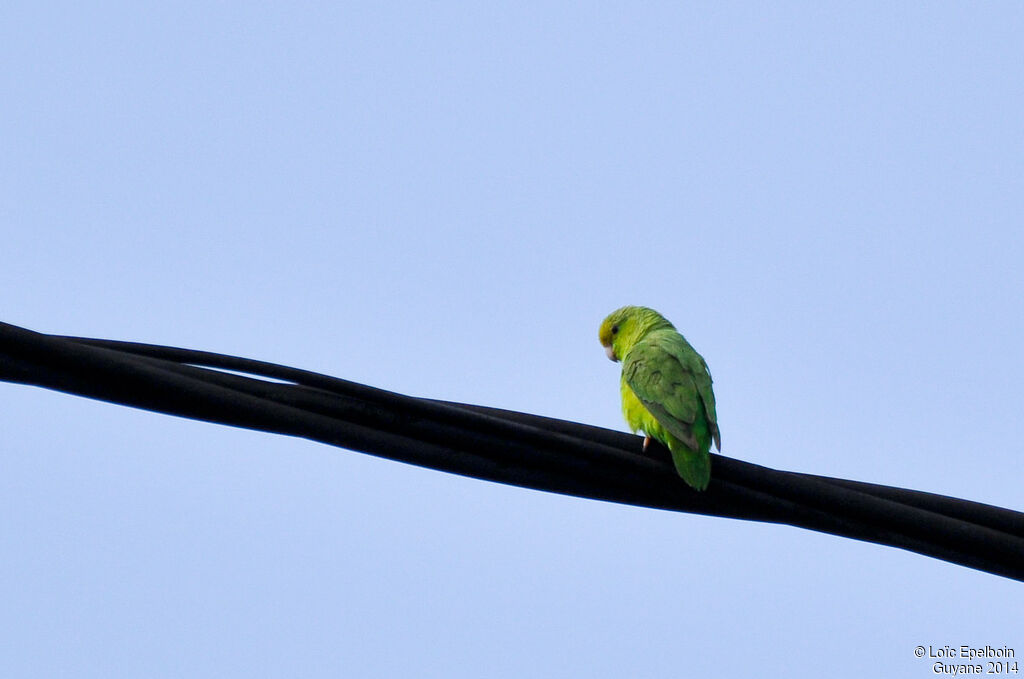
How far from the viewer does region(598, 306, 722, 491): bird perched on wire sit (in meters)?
5.13

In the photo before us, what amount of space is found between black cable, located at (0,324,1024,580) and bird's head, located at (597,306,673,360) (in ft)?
12.4

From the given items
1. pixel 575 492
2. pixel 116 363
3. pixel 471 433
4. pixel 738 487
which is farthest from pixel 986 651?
pixel 116 363

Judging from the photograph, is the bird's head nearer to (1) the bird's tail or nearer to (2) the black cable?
(1) the bird's tail

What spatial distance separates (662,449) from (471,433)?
5.47ft

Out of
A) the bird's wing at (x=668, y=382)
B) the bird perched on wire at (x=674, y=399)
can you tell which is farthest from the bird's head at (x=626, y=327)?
the bird's wing at (x=668, y=382)

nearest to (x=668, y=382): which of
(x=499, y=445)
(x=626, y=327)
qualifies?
(x=626, y=327)

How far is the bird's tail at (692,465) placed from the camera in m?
4.49

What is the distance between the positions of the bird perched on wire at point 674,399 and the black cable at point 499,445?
64cm

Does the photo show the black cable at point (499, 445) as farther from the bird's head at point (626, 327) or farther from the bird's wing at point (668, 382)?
the bird's head at point (626, 327)

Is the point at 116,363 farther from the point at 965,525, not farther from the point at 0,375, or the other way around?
the point at 965,525

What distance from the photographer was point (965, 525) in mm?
3842

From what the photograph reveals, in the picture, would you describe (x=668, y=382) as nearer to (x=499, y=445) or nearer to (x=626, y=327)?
(x=626, y=327)

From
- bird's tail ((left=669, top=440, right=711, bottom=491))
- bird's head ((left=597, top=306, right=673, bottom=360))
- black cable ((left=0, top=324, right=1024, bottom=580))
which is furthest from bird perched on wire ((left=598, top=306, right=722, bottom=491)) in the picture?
black cable ((left=0, top=324, right=1024, bottom=580))

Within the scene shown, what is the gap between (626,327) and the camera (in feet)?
26.9
